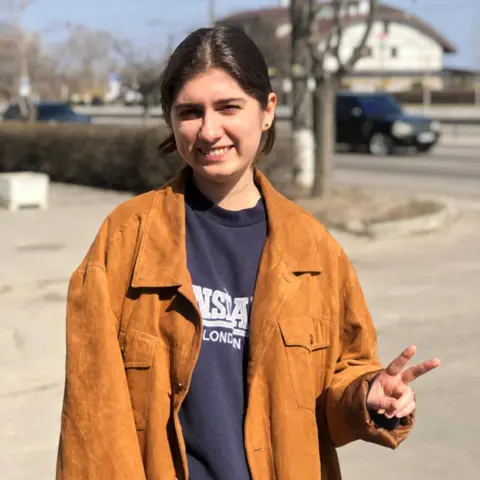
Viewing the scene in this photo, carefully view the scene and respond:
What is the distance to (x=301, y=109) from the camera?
13.7 meters

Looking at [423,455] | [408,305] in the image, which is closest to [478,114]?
[408,305]

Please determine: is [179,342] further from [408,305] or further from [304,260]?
[408,305]

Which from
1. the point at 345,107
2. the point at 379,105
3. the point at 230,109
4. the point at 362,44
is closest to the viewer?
the point at 230,109

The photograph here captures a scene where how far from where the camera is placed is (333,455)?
80.5 inches

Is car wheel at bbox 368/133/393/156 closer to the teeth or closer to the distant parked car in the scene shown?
the distant parked car

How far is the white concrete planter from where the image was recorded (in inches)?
501

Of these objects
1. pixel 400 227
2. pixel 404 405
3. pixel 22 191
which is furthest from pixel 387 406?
pixel 22 191

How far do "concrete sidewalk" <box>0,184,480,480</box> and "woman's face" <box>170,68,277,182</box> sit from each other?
2.54 meters

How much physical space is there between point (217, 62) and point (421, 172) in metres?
17.2

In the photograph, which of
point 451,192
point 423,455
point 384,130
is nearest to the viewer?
point 423,455

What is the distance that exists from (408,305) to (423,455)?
295 centimetres

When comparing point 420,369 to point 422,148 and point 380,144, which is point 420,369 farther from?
point 380,144

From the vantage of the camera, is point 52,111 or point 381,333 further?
point 52,111

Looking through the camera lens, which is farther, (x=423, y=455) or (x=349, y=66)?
(x=349, y=66)
